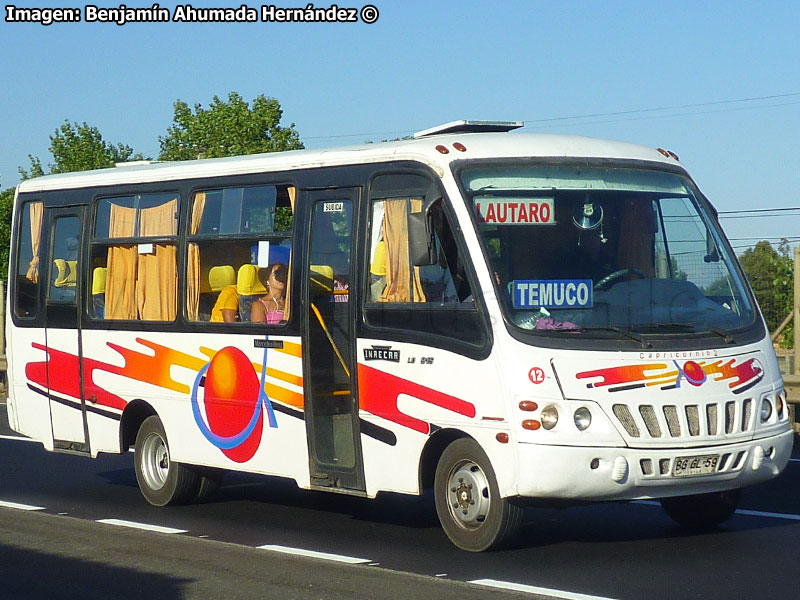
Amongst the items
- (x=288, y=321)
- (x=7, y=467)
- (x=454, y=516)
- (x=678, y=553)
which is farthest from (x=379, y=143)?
(x=7, y=467)

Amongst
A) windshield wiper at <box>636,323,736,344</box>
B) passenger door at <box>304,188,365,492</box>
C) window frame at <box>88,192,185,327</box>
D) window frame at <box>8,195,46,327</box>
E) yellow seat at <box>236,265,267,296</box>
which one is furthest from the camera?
window frame at <box>8,195,46,327</box>

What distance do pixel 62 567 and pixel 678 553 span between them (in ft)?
13.2

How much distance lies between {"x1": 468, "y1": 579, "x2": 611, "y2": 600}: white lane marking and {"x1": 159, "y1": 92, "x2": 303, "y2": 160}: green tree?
55.4 metres

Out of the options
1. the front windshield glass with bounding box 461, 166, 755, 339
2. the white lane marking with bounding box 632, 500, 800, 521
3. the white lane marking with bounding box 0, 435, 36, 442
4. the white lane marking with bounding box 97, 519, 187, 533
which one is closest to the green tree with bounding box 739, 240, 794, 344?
the white lane marking with bounding box 632, 500, 800, 521

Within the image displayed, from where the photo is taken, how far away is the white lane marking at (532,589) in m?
8.12

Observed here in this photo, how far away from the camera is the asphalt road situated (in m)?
8.51

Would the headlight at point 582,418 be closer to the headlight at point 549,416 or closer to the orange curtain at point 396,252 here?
the headlight at point 549,416

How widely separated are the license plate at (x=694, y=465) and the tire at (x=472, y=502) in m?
1.06

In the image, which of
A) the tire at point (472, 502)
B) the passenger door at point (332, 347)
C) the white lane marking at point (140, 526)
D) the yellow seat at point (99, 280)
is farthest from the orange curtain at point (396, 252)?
the yellow seat at point (99, 280)

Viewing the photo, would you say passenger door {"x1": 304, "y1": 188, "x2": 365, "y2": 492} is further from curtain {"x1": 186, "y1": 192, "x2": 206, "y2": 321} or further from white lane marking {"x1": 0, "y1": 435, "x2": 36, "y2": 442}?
white lane marking {"x1": 0, "y1": 435, "x2": 36, "y2": 442}

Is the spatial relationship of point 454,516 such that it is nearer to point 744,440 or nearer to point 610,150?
point 744,440

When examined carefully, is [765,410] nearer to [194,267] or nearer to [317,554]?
[317,554]

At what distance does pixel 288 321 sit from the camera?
11344 mm

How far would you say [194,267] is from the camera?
12523mm
